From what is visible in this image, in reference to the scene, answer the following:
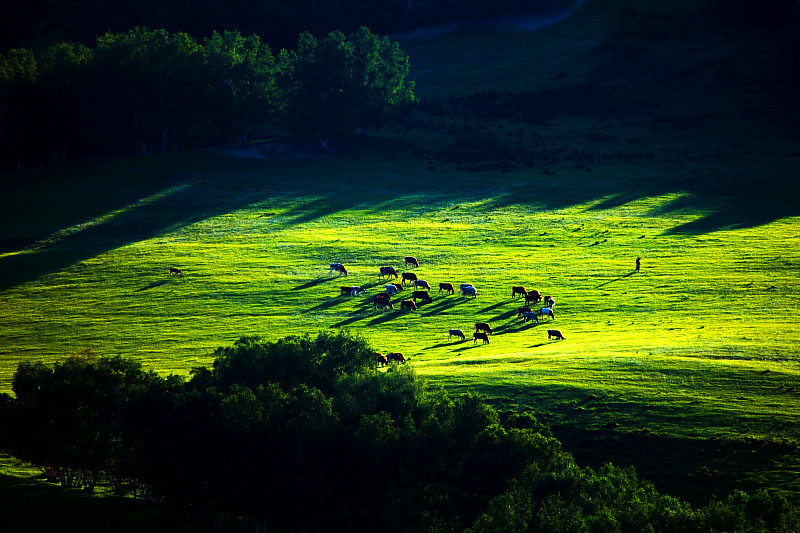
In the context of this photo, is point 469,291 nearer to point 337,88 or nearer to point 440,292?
point 440,292

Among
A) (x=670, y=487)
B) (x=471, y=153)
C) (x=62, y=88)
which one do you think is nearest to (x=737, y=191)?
(x=471, y=153)

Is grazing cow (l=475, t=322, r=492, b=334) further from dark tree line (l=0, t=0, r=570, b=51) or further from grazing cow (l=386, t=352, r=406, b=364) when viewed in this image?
dark tree line (l=0, t=0, r=570, b=51)

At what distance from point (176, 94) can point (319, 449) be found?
310ft

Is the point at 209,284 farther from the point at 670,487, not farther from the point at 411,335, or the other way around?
the point at 670,487

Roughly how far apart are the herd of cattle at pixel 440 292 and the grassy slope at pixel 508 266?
110 centimetres

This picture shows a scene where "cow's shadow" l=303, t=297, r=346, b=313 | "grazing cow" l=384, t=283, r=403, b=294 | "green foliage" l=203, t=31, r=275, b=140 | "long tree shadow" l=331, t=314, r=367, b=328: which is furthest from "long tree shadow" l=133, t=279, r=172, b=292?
"green foliage" l=203, t=31, r=275, b=140

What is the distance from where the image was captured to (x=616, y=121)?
13962cm

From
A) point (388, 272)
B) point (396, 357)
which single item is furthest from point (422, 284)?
point (396, 357)

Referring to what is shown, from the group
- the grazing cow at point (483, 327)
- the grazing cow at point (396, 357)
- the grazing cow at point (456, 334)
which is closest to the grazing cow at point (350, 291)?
the grazing cow at point (456, 334)

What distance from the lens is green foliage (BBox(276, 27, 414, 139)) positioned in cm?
12544

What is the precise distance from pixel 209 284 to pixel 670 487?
1781 inches

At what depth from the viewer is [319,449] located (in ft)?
134

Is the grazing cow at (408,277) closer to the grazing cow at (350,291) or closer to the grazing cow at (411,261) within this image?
the grazing cow at (350,291)

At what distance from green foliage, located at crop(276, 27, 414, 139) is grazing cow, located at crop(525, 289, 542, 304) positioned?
67618mm
